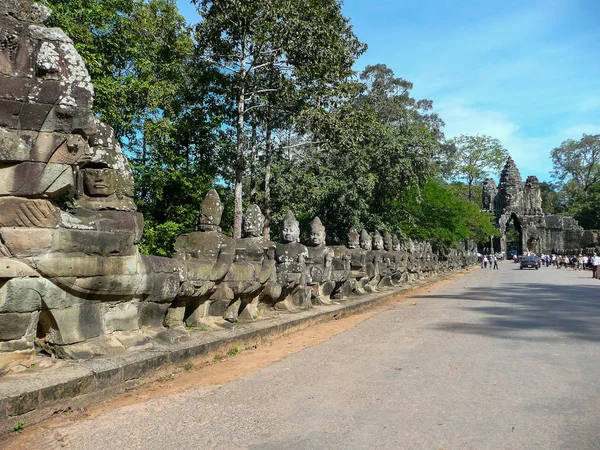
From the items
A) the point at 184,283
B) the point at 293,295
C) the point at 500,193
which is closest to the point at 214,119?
the point at 293,295

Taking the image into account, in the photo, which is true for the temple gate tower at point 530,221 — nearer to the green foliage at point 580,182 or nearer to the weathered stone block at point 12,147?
the green foliage at point 580,182

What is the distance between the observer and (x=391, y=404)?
4.14 m

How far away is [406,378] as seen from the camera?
5.02 meters

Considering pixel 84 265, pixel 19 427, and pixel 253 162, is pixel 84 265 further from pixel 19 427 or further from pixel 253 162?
pixel 253 162

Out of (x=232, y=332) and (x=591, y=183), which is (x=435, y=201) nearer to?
(x=232, y=332)

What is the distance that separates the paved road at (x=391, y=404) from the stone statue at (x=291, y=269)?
6.01ft

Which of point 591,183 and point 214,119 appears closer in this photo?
point 214,119

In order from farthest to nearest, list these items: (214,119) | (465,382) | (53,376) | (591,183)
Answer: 1. (591,183)
2. (214,119)
3. (465,382)
4. (53,376)

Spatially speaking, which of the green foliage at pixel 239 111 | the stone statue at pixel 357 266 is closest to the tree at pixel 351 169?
the green foliage at pixel 239 111

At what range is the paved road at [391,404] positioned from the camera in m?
3.36

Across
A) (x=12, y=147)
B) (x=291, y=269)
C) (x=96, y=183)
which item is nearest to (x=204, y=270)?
(x=96, y=183)

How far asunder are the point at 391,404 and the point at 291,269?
4.97 m

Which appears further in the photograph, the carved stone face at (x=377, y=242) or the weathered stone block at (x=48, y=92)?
the carved stone face at (x=377, y=242)

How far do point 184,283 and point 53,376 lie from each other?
2028 millimetres
